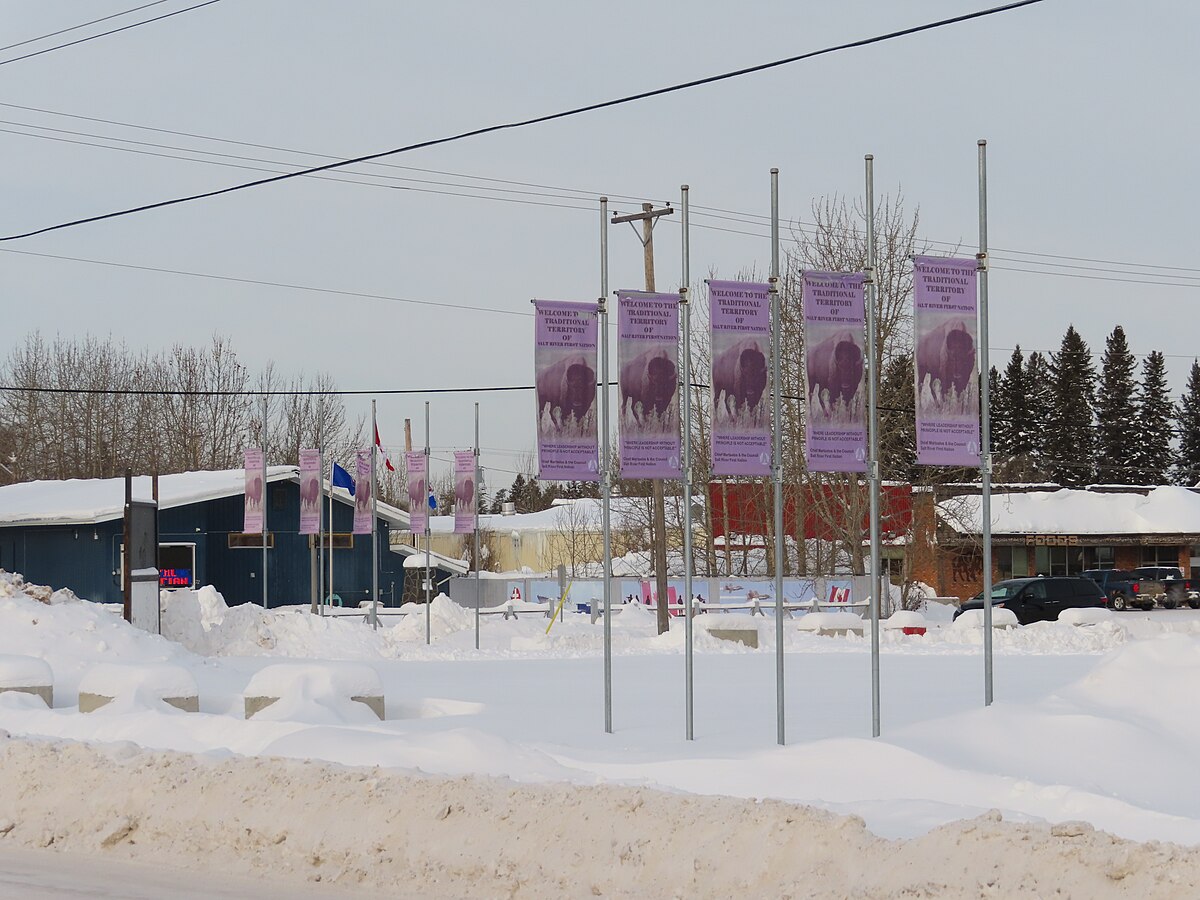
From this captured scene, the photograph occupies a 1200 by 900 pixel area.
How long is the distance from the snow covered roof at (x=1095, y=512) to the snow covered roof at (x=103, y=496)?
29555mm

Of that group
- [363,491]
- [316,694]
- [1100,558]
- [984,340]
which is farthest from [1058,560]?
[316,694]

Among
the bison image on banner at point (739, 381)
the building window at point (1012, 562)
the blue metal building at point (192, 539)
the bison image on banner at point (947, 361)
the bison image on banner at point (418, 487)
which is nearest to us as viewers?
the bison image on banner at point (947, 361)

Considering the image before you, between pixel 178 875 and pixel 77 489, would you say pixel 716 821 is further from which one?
pixel 77 489

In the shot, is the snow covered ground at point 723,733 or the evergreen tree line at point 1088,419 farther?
the evergreen tree line at point 1088,419

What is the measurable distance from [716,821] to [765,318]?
7320mm

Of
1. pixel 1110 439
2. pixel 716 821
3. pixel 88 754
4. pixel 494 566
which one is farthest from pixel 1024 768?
pixel 1110 439

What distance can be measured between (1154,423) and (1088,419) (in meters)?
4.71

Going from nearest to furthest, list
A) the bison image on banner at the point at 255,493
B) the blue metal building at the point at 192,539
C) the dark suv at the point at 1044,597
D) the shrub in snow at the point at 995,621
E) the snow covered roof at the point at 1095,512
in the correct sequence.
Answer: the shrub in snow at the point at 995,621
the bison image on banner at the point at 255,493
the dark suv at the point at 1044,597
the blue metal building at the point at 192,539
the snow covered roof at the point at 1095,512

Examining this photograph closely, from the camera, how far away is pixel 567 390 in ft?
52.1

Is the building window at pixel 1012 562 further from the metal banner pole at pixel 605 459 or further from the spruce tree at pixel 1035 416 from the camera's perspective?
the metal banner pole at pixel 605 459

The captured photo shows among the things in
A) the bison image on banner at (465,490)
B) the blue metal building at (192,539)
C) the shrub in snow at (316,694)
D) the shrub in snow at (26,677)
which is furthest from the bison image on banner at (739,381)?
the blue metal building at (192,539)

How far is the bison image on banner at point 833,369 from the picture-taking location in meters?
14.4

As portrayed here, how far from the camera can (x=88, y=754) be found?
11836 millimetres

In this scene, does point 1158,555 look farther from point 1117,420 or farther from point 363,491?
point 363,491
